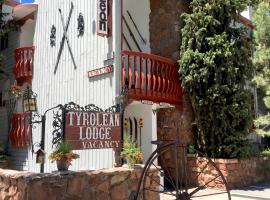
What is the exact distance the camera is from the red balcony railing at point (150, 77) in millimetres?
10594

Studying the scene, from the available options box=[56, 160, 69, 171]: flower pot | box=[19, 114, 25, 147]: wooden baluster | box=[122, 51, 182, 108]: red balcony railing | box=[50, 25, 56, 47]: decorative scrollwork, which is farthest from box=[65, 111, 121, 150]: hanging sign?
box=[19, 114, 25, 147]: wooden baluster

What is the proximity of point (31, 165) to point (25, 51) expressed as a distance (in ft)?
14.9

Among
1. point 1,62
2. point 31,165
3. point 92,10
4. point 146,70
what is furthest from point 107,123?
point 1,62

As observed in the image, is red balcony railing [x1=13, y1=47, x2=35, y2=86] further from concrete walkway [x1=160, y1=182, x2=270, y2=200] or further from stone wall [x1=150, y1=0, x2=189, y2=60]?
concrete walkway [x1=160, y1=182, x2=270, y2=200]

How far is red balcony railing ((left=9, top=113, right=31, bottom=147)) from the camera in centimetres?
1451

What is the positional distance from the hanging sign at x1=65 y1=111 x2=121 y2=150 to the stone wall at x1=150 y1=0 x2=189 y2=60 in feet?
15.3

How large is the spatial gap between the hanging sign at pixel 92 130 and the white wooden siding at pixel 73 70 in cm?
176

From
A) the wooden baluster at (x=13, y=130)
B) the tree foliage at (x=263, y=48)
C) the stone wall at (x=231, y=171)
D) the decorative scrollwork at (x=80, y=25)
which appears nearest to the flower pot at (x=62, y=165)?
the stone wall at (x=231, y=171)

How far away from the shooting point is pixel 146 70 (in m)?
10.9

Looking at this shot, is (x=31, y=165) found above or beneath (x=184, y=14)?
beneath

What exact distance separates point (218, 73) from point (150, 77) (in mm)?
2121

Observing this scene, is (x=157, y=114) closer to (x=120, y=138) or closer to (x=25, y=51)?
(x=120, y=138)

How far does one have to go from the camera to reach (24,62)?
15.1 metres

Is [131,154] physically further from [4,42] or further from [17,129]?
[4,42]
